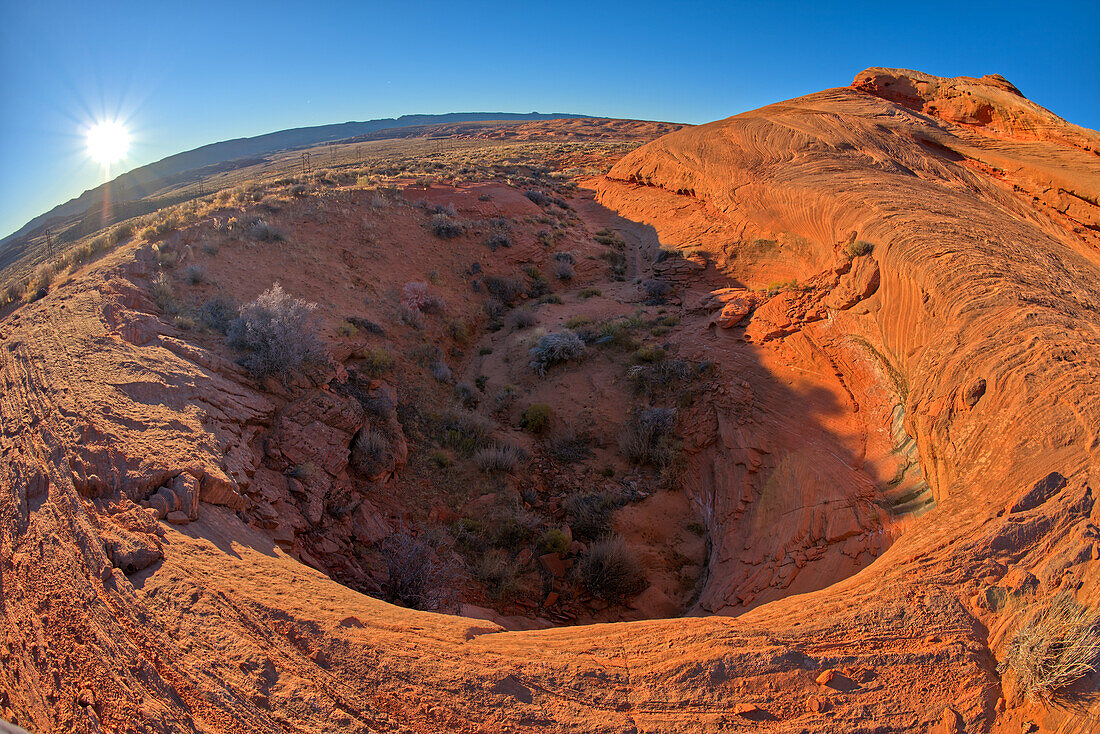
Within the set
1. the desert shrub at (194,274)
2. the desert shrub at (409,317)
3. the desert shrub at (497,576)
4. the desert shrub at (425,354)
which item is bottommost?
the desert shrub at (497,576)

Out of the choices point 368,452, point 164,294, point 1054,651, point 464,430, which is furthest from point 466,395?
point 1054,651

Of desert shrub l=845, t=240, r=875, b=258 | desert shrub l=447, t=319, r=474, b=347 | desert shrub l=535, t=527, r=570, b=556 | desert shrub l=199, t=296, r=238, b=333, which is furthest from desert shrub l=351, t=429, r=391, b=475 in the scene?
desert shrub l=845, t=240, r=875, b=258

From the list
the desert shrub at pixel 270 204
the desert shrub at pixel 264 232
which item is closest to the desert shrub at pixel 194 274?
the desert shrub at pixel 264 232

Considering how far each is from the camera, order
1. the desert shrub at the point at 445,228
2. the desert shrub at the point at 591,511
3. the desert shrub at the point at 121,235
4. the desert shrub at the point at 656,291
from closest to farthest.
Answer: the desert shrub at the point at 591,511 < the desert shrub at the point at 121,235 < the desert shrub at the point at 656,291 < the desert shrub at the point at 445,228

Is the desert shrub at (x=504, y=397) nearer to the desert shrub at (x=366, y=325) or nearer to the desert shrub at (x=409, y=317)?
the desert shrub at (x=409, y=317)

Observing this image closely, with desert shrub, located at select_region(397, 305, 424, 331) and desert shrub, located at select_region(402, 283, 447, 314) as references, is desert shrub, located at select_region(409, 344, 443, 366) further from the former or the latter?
desert shrub, located at select_region(402, 283, 447, 314)

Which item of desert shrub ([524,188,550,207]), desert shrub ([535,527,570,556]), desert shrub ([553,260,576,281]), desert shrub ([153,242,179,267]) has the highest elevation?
desert shrub ([524,188,550,207])
